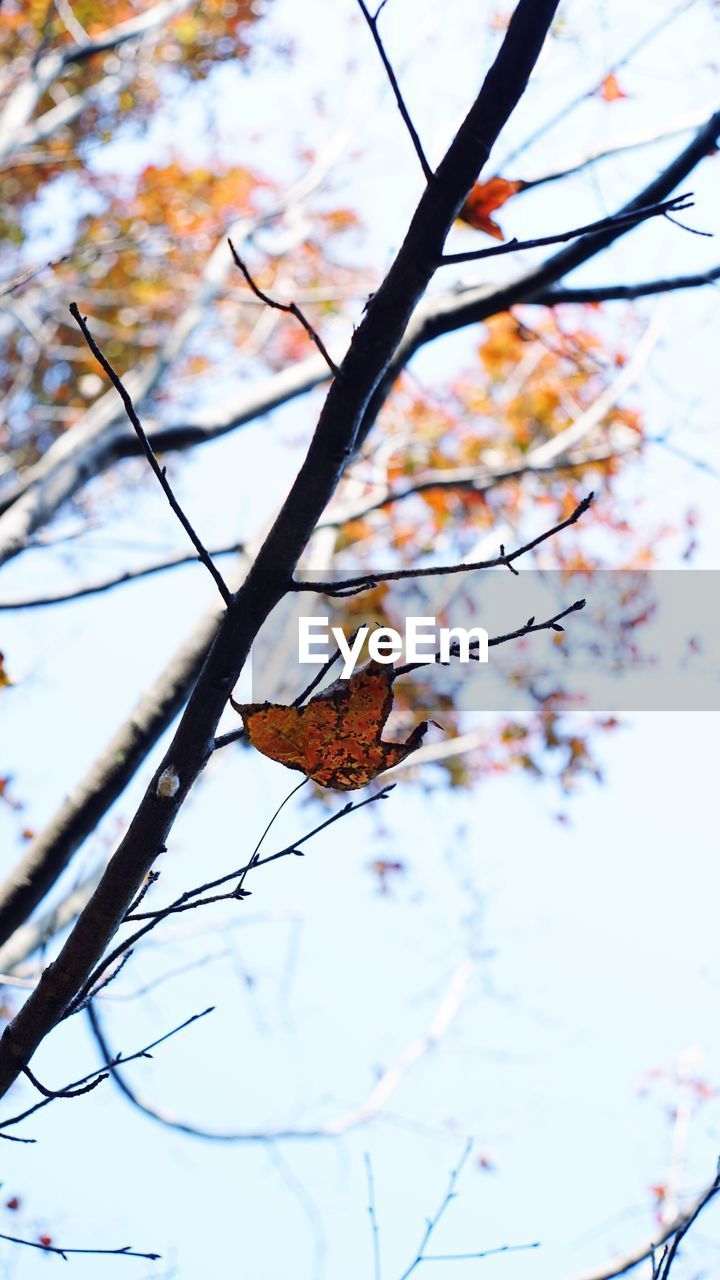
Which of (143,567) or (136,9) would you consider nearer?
(143,567)

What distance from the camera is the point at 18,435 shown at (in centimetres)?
984

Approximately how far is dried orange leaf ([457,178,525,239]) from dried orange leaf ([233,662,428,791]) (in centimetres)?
128

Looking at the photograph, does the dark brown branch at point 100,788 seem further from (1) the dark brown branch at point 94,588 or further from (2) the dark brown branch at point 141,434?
(2) the dark brown branch at point 141,434

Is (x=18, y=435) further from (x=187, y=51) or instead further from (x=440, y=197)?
(x=440, y=197)

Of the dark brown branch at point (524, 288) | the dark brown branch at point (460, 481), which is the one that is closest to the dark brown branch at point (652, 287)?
the dark brown branch at point (524, 288)

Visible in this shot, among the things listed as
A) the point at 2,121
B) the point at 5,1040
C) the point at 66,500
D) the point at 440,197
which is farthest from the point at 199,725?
the point at 2,121

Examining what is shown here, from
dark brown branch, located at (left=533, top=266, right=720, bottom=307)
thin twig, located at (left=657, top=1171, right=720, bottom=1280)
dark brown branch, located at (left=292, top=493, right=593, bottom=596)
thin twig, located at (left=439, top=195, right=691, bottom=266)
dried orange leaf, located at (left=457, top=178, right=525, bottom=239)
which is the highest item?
dark brown branch, located at (left=533, top=266, right=720, bottom=307)

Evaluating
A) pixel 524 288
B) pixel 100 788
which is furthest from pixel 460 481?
pixel 100 788

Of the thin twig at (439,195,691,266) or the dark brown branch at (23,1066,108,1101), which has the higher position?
the thin twig at (439,195,691,266)

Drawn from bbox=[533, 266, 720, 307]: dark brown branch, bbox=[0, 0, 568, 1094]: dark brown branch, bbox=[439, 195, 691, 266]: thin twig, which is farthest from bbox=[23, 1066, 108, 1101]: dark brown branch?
bbox=[533, 266, 720, 307]: dark brown branch

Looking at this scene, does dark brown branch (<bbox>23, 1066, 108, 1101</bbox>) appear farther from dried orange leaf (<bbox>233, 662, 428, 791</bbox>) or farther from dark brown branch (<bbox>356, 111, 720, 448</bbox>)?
dark brown branch (<bbox>356, 111, 720, 448</bbox>)

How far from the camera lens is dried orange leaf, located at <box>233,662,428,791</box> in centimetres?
151

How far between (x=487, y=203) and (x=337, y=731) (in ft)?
5.02

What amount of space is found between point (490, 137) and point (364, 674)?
93 cm
